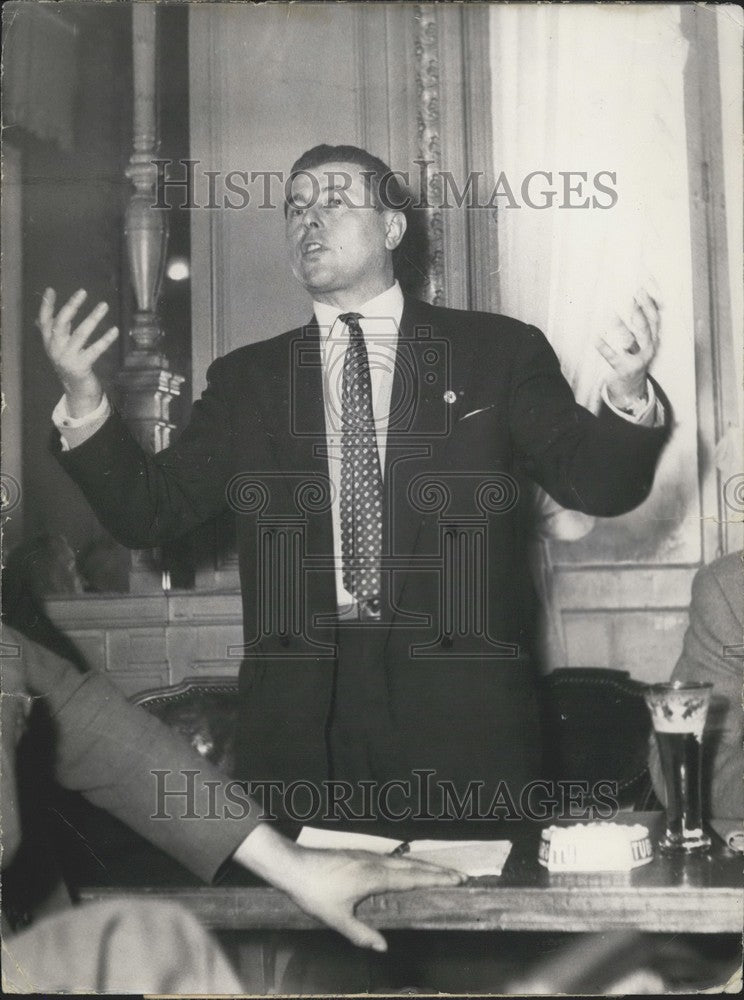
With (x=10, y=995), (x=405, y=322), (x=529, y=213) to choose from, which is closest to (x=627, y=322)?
(x=529, y=213)

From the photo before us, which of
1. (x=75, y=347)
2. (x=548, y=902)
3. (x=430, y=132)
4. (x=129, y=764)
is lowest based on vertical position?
(x=548, y=902)

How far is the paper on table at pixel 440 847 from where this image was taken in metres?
1.42

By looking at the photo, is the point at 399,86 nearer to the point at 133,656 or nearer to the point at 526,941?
the point at 133,656

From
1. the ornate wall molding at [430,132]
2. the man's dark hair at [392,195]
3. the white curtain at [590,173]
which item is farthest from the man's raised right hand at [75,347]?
the white curtain at [590,173]

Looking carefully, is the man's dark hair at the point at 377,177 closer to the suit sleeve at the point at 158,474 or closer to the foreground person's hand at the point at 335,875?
the suit sleeve at the point at 158,474

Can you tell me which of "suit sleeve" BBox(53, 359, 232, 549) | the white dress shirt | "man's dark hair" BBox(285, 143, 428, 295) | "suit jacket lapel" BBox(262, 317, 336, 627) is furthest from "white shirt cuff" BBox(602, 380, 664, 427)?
"suit sleeve" BBox(53, 359, 232, 549)

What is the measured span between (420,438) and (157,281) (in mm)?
505

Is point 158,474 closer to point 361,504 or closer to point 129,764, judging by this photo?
point 361,504

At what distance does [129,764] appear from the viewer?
1.61 meters

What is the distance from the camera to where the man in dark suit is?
5.56ft

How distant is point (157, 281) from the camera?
1.77 meters

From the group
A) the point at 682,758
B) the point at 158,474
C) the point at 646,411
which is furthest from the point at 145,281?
the point at 682,758

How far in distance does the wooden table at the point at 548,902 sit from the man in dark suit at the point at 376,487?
0.95 feet

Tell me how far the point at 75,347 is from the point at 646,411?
0.94 m
